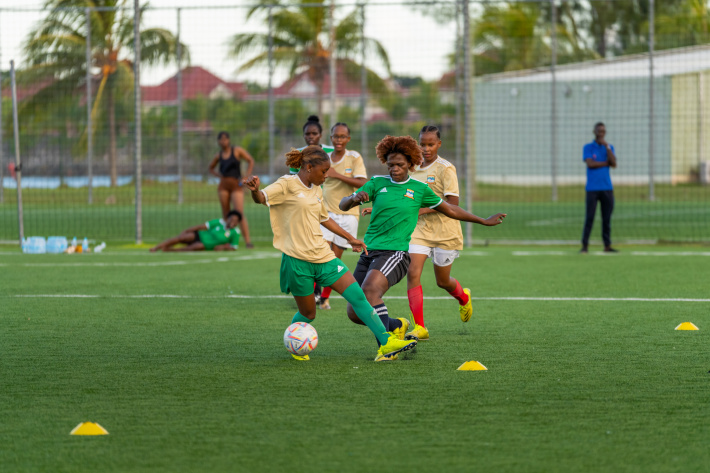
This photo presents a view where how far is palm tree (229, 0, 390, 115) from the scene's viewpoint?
17.5 meters

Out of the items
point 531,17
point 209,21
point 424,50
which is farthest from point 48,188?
point 531,17

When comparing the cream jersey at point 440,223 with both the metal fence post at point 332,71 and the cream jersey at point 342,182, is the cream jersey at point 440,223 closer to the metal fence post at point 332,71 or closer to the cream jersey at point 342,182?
the cream jersey at point 342,182

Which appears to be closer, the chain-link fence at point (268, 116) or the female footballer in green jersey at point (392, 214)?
the female footballer in green jersey at point (392, 214)

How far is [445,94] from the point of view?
866 inches

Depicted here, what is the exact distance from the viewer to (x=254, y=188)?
677 centimetres

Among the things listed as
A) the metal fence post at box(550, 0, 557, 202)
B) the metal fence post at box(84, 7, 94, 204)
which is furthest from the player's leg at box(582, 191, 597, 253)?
the metal fence post at box(84, 7, 94, 204)

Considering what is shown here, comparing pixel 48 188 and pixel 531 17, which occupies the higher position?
pixel 531 17

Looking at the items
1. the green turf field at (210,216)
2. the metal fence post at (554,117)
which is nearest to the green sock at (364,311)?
the green turf field at (210,216)

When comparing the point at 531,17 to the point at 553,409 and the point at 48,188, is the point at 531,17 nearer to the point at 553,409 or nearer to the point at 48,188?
the point at 48,188

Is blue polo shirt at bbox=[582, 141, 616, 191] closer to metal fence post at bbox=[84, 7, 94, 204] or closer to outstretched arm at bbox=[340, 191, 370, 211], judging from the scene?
outstretched arm at bbox=[340, 191, 370, 211]

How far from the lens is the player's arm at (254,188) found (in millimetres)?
6707

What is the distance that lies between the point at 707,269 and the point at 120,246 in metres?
9.71

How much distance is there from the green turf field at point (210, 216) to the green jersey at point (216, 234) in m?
1.93

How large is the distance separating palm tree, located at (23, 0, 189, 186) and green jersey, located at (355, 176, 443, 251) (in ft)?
34.9
